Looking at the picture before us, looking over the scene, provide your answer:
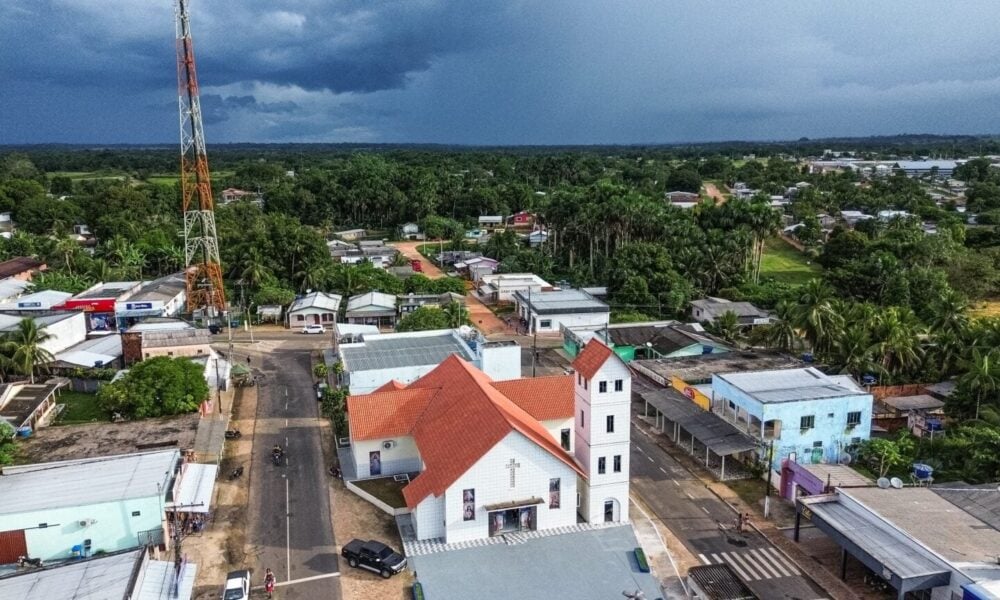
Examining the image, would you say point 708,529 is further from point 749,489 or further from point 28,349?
point 28,349

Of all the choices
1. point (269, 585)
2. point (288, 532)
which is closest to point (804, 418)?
point (288, 532)

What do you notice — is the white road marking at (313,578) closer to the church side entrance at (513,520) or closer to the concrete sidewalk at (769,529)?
the church side entrance at (513,520)

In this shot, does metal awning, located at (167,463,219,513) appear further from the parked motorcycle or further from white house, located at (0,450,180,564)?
the parked motorcycle

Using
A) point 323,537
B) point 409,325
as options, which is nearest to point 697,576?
point 323,537

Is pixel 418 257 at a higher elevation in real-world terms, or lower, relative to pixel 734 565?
higher

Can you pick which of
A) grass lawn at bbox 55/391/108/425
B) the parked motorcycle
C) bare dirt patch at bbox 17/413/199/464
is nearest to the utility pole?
bare dirt patch at bbox 17/413/199/464

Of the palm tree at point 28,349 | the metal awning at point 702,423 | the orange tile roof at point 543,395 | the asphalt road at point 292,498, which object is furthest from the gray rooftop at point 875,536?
the palm tree at point 28,349

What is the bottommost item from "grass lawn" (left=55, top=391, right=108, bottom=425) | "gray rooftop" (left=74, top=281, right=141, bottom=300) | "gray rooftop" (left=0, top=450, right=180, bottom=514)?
"grass lawn" (left=55, top=391, right=108, bottom=425)

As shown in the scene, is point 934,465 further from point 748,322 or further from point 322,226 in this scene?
point 322,226
